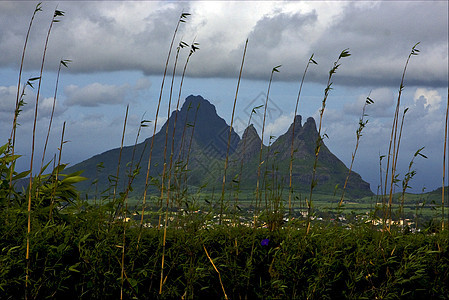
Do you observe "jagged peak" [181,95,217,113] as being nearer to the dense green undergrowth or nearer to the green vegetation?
the green vegetation

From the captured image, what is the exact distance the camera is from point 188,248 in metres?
3.92

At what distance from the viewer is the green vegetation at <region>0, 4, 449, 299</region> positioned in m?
3.74

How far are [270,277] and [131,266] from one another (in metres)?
1.16

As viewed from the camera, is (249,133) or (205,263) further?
(249,133)

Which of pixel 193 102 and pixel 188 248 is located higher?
pixel 193 102

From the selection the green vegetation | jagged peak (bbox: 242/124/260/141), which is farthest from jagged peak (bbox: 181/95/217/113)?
jagged peak (bbox: 242/124/260/141)

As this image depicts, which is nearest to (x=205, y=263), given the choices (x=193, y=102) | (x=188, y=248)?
(x=188, y=248)

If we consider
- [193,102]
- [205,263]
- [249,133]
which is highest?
[193,102]

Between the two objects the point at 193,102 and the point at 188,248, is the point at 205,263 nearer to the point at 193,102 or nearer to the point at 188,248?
the point at 188,248

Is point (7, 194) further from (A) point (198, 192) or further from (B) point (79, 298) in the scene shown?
(A) point (198, 192)

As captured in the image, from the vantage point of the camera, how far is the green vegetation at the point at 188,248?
3740 millimetres

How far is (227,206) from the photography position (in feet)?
15.0

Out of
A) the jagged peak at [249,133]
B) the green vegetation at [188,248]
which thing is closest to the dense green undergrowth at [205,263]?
the green vegetation at [188,248]

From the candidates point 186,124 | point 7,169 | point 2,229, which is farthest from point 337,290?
point 7,169
